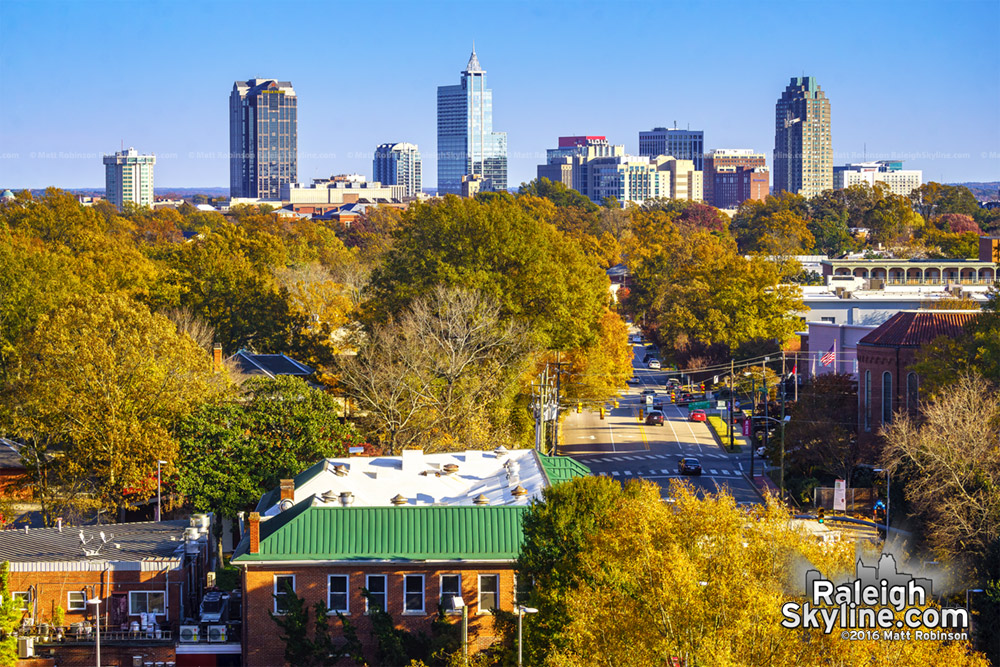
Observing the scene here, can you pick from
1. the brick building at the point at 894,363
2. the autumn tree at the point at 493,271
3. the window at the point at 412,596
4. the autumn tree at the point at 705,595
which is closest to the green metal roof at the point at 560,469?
the window at the point at 412,596

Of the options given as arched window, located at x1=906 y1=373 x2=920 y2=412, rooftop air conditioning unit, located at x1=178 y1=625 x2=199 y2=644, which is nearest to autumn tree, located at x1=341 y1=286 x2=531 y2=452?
arched window, located at x1=906 y1=373 x2=920 y2=412

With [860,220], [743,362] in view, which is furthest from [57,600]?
[860,220]

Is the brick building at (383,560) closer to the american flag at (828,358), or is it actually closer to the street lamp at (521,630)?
the street lamp at (521,630)

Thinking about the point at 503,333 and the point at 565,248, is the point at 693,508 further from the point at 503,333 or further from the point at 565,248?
the point at 565,248

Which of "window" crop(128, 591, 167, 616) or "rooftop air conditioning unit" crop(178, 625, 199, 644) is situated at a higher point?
"window" crop(128, 591, 167, 616)

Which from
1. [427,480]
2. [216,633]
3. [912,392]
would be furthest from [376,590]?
[912,392]

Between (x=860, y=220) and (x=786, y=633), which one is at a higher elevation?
(x=860, y=220)

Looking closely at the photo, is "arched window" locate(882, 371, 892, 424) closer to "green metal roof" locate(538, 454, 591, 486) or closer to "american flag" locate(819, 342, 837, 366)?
"american flag" locate(819, 342, 837, 366)

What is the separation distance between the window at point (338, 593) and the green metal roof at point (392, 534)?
0.57 meters

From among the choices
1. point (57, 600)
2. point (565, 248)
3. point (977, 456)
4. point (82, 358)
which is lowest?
point (57, 600)

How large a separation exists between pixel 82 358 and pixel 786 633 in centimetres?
3419

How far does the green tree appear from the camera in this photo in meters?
45.4

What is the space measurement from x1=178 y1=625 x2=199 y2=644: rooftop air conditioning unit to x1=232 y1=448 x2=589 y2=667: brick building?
1955mm

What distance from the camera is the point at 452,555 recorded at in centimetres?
3403
